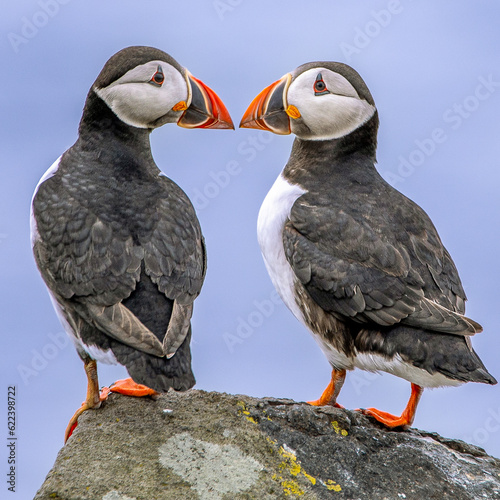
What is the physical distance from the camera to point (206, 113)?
6.84 m

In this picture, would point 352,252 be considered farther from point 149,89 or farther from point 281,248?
point 149,89

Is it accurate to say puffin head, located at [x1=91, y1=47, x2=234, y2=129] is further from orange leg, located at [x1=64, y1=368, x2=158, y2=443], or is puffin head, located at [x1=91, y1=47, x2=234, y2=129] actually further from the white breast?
orange leg, located at [x1=64, y1=368, x2=158, y2=443]

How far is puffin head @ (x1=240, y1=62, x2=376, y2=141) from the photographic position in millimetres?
6859

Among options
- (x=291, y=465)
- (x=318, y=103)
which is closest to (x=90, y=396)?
(x=291, y=465)

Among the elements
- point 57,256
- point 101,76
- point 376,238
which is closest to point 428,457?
point 376,238

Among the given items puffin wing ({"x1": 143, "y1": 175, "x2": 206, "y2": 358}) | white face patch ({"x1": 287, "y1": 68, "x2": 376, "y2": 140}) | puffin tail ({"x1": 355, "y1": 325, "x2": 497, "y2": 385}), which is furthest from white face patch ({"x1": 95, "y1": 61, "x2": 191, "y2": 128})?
puffin tail ({"x1": 355, "y1": 325, "x2": 497, "y2": 385})

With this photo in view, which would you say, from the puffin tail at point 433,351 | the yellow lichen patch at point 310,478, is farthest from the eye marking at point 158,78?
the yellow lichen patch at point 310,478

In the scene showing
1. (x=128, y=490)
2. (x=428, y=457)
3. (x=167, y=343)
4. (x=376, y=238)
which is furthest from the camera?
(x=376, y=238)

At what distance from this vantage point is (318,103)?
6.86m

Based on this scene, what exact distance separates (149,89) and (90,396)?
2.41m

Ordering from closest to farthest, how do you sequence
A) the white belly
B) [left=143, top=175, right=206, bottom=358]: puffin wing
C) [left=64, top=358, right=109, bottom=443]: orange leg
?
[left=143, top=175, right=206, bottom=358]: puffin wing
[left=64, top=358, right=109, bottom=443]: orange leg
the white belly

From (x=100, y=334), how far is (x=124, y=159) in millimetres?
1495

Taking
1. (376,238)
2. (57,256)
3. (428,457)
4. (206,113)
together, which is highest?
(206,113)

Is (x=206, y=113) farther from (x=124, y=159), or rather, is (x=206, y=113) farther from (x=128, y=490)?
(x=128, y=490)
